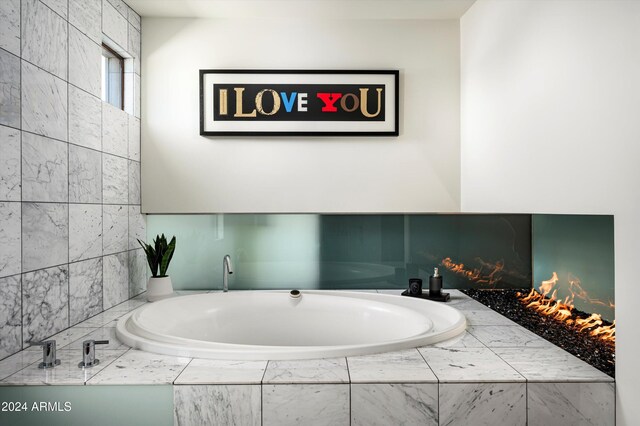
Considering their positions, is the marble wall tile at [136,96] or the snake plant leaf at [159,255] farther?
the marble wall tile at [136,96]

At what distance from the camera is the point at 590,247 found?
2.39 metres

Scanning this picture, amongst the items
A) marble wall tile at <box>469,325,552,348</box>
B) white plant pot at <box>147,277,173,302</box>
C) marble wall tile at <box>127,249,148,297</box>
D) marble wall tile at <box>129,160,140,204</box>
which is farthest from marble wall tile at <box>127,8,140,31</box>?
marble wall tile at <box>469,325,552,348</box>

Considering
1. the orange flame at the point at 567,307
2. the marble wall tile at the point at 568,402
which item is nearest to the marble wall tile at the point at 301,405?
the marble wall tile at the point at 568,402

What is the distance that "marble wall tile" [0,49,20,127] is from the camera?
1.64 meters

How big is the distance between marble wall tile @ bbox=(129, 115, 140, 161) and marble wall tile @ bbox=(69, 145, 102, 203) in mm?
416

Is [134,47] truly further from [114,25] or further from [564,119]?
[564,119]

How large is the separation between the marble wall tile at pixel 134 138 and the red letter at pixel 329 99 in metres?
1.23

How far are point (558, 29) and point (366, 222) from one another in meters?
1.63

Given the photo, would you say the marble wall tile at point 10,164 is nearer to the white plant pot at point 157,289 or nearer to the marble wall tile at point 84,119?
the marble wall tile at point 84,119

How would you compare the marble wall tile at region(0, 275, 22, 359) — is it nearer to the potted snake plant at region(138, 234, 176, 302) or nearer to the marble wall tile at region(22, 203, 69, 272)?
the marble wall tile at region(22, 203, 69, 272)

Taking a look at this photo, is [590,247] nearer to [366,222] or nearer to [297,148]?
[366,222]

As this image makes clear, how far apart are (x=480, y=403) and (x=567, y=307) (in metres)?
1.37

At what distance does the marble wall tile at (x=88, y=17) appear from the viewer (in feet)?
7.00

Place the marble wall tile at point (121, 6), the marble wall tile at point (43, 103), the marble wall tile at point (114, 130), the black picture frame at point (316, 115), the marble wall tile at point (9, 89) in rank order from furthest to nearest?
the black picture frame at point (316, 115) < the marble wall tile at point (121, 6) < the marble wall tile at point (114, 130) < the marble wall tile at point (43, 103) < the marble wall tile at point (9, 89)
